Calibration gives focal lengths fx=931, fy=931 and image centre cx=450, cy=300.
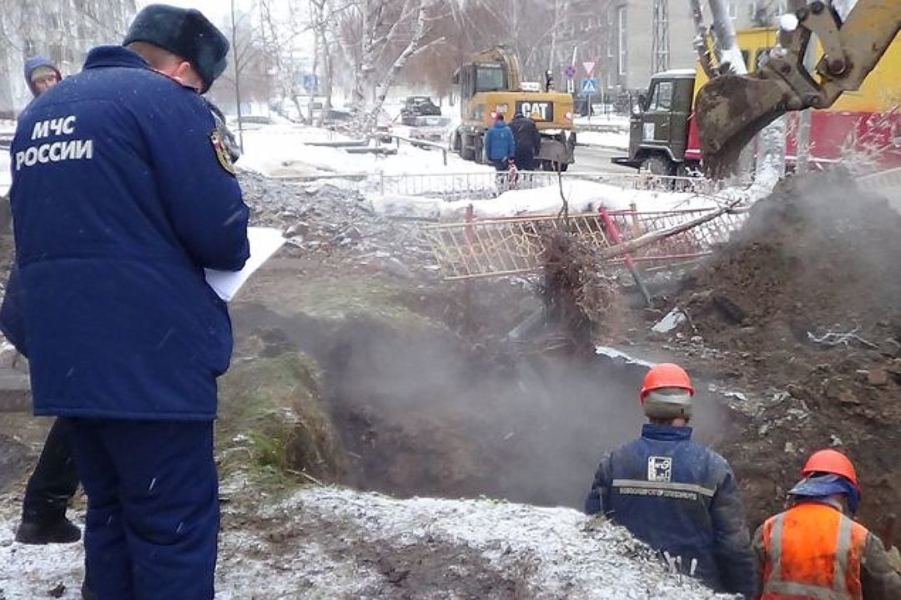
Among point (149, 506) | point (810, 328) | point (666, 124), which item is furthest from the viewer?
point (666, 124)

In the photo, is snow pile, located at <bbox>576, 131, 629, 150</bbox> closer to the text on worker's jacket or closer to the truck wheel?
the truck wheel

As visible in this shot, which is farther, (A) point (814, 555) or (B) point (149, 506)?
(A) point (814, 555)

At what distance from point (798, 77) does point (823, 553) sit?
3097 mm

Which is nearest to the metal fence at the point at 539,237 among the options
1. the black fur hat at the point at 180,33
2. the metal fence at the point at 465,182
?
the metal fence at the point at 465,182

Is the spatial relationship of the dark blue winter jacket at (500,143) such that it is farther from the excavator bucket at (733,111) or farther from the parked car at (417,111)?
the parked car at (417,111)

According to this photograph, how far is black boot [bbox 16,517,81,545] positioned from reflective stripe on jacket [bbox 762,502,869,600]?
8.72 ft

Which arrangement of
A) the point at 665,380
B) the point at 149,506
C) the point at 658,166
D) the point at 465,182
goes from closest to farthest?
the point at 149,506 → the point at 665,380 → the point at 465,182 → the point at 658,166

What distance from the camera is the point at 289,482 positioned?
13.4 ft

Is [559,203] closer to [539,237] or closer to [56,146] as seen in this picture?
[539,237]

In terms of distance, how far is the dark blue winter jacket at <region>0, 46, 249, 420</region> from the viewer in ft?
7.43

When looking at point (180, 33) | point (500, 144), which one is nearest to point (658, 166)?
point (500, 144)

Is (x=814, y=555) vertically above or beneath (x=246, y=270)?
beneath

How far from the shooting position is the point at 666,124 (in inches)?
804

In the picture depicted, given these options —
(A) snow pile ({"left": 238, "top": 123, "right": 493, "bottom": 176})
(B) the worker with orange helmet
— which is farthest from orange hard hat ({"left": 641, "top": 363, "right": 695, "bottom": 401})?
(A) snow pile ({"left": 238, "top": 123, "right": 493, "bottom": 176})
